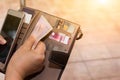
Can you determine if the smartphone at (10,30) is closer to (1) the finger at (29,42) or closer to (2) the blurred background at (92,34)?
(1) the finger at (29,42)

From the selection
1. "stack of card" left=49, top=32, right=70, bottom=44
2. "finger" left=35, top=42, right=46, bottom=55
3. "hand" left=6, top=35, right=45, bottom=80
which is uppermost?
"stack of card" left=49, top=32, right=70, bottom=44

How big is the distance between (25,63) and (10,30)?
17 centimetres

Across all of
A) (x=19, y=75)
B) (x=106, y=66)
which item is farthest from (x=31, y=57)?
(x=106, y=66)

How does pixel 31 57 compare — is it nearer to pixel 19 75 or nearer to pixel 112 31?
pixel 19 75

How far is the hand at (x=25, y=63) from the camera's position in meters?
0.63

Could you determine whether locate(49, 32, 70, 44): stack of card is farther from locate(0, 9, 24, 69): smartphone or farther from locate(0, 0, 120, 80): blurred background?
locate(0, 0, 120, 80): blurred background

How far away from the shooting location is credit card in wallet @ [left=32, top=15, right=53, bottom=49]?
0.69 m

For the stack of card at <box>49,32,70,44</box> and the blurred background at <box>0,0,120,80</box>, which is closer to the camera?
the stack of card at <box>49,32,70,44</box>

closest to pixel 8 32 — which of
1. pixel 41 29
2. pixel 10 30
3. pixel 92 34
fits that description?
pixel 10 30

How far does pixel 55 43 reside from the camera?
2.32 ft

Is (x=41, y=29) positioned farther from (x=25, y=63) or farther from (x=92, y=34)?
(x=92, y=34)

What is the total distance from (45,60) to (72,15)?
0.71 meters

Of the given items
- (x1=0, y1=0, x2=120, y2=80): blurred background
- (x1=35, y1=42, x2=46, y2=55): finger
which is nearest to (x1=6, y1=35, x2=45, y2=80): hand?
(x1=35, y1=42, x2=46, y2=55): finger

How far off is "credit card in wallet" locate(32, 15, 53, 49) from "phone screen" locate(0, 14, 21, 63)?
0.07 meters
